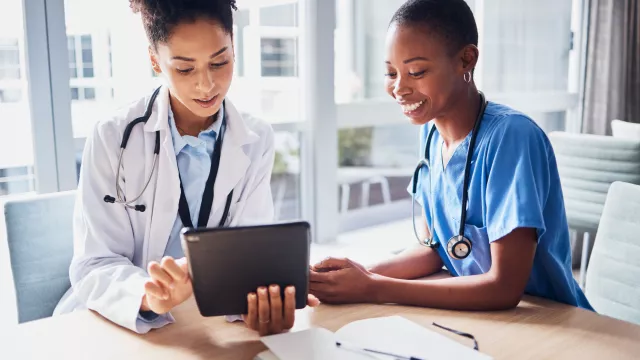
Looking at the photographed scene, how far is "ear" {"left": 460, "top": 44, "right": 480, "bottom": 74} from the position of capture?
51.1 inches

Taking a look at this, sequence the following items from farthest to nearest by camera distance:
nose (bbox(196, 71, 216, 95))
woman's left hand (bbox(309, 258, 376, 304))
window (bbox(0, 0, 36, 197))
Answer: window (bbox(0, 0, 36, 197))
nose (bbox(196, 71, 216, 95))
woman's left hand (bbox(309, 258, 376, 304))

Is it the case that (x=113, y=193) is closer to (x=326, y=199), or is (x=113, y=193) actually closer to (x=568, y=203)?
(x=326, y=199)

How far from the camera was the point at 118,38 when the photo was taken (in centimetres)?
228

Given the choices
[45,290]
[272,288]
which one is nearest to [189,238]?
[272,288]

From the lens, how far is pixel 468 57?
4.27ft

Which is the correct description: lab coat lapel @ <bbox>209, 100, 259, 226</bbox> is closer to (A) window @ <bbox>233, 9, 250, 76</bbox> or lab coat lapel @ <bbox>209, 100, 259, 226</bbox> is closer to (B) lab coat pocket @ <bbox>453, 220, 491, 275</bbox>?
(B) lab coat pocket @ <bbox>453, 220, 491, 275</bbox>

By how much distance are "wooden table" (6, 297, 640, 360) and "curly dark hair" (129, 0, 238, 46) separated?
559mm

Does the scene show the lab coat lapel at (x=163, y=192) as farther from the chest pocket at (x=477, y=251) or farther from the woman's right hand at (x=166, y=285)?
the chest pocket at (x=477, y=251)

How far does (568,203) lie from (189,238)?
8.34ft

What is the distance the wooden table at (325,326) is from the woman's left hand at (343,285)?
18mm

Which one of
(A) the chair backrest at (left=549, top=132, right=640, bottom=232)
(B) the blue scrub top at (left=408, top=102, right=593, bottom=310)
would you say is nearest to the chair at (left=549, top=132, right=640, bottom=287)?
(A) the chair backrest at (left=549, top=132, right=640, bottom=232)

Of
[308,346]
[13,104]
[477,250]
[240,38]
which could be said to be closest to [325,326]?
[308,346]

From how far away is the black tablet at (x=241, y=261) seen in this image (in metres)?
0.92

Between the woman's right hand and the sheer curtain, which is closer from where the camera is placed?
the woman's right hand
